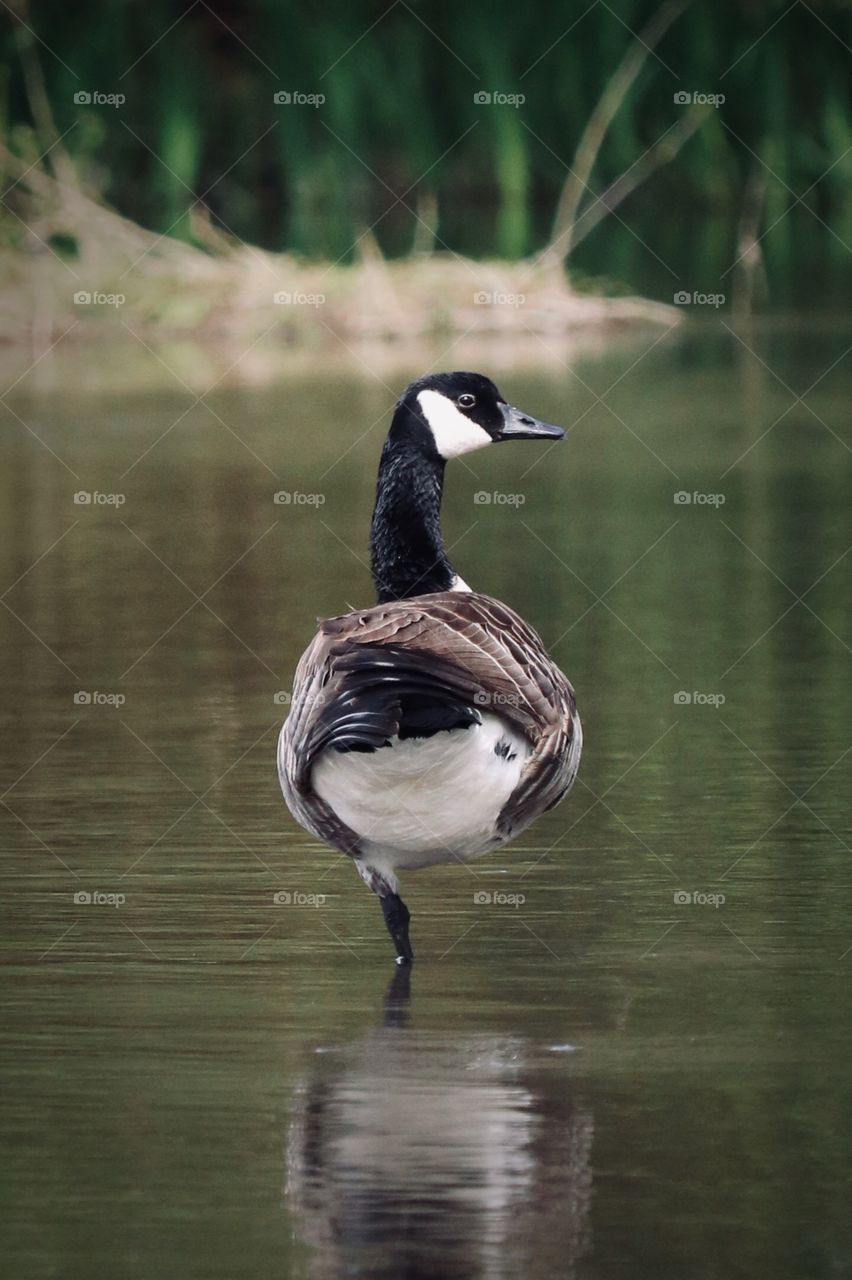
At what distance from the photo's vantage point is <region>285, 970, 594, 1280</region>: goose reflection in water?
15.2 feet

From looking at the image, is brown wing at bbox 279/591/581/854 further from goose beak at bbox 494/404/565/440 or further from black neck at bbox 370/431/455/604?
goose beak at bbox 494/404/565/440

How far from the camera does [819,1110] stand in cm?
545

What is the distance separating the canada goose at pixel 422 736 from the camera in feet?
21.3

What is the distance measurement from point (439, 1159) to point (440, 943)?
194 centimetres

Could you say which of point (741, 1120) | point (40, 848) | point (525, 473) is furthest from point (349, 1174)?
point (525, 473)

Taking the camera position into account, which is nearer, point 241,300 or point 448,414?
point 448,414

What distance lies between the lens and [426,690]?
254 inches

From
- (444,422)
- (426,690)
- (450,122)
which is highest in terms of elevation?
(450,122)

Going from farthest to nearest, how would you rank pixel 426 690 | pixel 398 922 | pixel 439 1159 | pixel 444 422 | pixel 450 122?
pixel 450 122
pixel 444 422
pixel 398 922
pixel 426 690
pixel 439 1159

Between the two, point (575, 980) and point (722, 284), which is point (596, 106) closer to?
point (722, 284)

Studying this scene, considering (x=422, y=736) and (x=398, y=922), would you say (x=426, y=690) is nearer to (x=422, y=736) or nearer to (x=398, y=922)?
(x=422, y=736)

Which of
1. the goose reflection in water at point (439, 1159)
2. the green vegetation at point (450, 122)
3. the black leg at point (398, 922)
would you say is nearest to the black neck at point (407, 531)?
the black leg at point (398, 922)

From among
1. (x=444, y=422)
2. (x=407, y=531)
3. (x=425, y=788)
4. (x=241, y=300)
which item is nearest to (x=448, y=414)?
(x=444, y=422)

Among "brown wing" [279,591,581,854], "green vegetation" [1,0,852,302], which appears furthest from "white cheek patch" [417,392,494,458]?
"green vegetation" [1,0,852,302]
